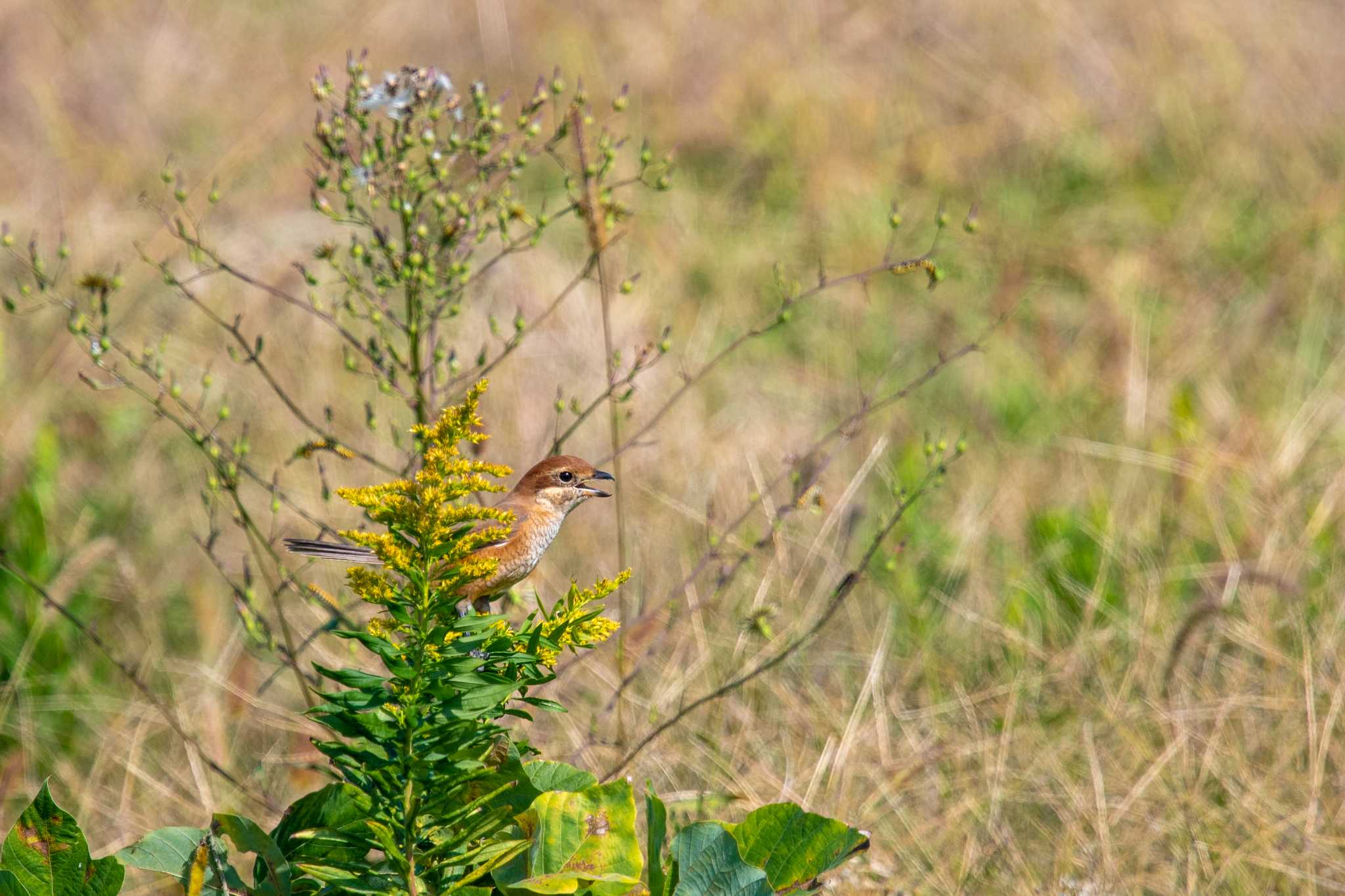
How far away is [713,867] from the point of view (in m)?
2.18

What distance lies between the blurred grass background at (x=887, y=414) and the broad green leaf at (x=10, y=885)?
1656 mm

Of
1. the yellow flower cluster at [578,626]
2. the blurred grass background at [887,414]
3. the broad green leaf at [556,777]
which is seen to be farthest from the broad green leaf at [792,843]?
the blurred grass background at [887,414]

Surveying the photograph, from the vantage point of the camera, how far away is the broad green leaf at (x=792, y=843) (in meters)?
2.22

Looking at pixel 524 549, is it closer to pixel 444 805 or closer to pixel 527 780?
pixel 527 780

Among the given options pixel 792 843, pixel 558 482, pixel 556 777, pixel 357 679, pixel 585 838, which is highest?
pixel 558 482

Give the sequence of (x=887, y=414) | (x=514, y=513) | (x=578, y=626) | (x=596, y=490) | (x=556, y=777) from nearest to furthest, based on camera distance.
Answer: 1. (x=578, y=626)
2. (x=556, y=777)
3. (x=514, y=513)
4. (x=596, y=490)
5. (x=887, y=414)

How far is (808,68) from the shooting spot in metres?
8.63

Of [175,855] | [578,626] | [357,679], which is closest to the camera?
[357,679]

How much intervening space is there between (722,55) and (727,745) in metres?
5.93

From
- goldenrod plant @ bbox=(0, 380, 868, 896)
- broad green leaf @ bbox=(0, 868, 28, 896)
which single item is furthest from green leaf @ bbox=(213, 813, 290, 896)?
broad green leaf @ bbox=(0, 868, 28, 896)

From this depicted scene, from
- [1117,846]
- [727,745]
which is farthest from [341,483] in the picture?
[1117,846]

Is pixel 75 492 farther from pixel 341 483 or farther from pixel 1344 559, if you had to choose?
pixel 1344 559

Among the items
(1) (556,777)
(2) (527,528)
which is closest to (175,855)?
(1) (556,777)

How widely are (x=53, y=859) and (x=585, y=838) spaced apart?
0.85 meters
